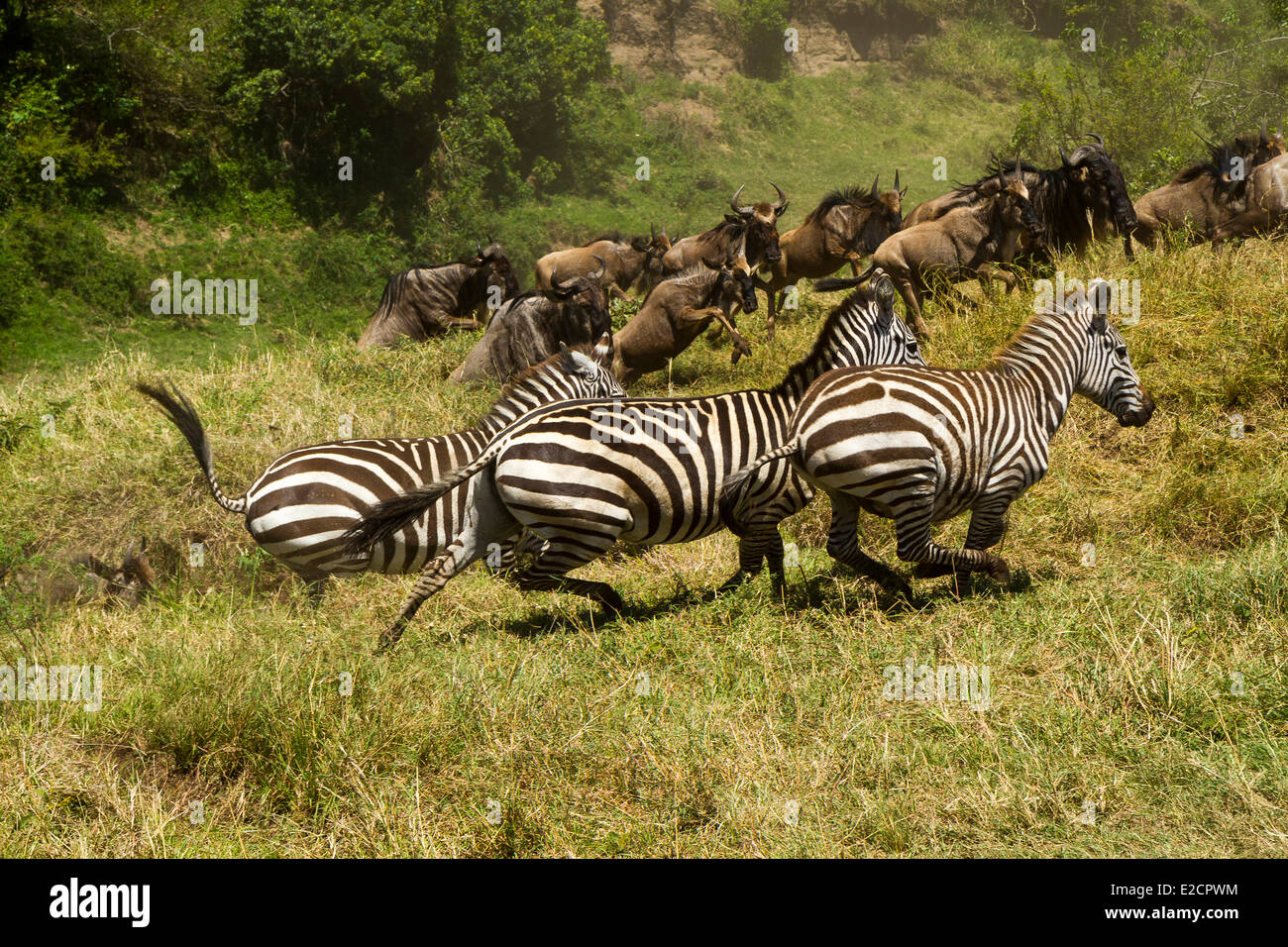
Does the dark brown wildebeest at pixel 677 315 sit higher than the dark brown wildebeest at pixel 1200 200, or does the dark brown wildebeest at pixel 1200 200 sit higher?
the dark brown wildebeest at pixel 1200 200

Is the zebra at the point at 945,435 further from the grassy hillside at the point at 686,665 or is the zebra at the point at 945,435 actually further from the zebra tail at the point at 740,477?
the grassy hillside at the point at 686,665

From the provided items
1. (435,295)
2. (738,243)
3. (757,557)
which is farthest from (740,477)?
(435,295)

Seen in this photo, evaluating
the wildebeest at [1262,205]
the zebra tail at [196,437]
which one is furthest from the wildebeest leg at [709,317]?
the zebra tail at [196,437]

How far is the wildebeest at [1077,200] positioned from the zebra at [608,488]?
6.31 m

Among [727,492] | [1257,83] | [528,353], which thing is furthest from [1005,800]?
[1257,83]

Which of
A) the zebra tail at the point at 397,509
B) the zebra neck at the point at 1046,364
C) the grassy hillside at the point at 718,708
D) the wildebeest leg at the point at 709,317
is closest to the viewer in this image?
the grassy hillside at the point at 718,708

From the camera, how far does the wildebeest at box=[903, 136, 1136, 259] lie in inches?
447

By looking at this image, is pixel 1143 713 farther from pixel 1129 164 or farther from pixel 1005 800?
pixel 1129 164

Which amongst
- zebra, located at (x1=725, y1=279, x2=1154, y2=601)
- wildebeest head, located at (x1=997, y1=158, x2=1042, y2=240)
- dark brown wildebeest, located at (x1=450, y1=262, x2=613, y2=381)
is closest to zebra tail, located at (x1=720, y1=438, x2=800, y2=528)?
zebra, located at (x1=725, y1=279, x2=1154, y2=601)

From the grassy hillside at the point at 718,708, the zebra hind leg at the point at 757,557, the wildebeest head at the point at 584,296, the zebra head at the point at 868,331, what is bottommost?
the grassy hillside at the point at 718,708

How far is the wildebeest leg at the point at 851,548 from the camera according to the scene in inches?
238

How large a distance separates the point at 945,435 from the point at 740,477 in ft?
3.57

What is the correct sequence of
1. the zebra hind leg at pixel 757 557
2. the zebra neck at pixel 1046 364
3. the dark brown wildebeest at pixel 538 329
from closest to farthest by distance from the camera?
the zebra neck at pixel 1046 364 → the zebra hind leg at pixel 757 557 → the dark brown wildebeest at pixel 538 329

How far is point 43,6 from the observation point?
737 inches
